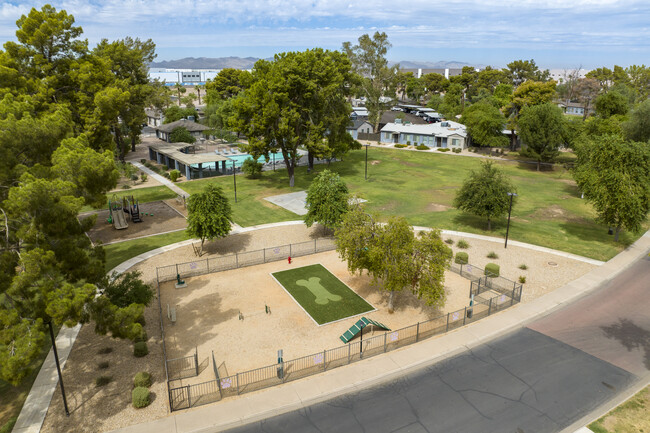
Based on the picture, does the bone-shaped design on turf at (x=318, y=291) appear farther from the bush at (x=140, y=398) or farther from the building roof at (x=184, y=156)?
the building roof at (x=184, y=156)

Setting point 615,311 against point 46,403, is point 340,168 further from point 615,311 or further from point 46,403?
point 46,403

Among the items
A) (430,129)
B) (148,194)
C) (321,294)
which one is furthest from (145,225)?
(430,129)

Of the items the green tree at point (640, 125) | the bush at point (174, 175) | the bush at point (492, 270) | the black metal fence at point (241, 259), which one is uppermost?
the green tree at point (640, 125)

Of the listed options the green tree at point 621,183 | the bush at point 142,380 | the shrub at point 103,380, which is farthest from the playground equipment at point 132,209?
the green tree at point 621,183

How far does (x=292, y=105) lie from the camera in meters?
51.9

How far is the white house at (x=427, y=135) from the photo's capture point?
82.3 meters

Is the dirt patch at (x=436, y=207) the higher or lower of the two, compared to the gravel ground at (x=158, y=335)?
higher

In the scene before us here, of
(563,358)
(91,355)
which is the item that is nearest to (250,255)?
(91,355)

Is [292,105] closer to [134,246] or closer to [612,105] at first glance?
[134,246]

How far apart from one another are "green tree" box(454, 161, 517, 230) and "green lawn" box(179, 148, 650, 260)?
9.16ft

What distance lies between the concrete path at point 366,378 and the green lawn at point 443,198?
32.0 ft

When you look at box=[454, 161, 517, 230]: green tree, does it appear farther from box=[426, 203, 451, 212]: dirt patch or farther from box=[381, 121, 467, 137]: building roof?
box=[381, 121, 467, 137]: building roof

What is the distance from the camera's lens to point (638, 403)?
61.3ft

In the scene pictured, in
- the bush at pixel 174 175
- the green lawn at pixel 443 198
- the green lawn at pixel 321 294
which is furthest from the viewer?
the bush at pixel 174 175
